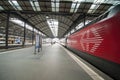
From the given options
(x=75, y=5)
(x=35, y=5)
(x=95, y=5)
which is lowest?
(x=95, y=5)

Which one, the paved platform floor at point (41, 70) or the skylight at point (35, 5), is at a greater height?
the skylight at point (35, 5)

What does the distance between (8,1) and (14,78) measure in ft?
63.5

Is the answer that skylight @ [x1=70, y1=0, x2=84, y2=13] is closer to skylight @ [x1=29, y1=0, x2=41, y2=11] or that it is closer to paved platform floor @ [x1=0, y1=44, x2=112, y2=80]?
skylight @ [x1=29, y1=0, x2=41, y2=11]

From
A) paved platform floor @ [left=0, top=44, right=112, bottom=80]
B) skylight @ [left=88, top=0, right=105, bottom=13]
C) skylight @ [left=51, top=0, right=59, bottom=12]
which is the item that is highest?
skylight @ [left=51, top=0, right=59, bottom=12]

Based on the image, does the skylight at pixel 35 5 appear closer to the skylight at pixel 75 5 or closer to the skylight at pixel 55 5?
the skylight at pixel 55 5

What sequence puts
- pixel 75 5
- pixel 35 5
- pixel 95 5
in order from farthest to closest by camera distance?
pixel 35 5, pixel 75 5, pixel 95 5

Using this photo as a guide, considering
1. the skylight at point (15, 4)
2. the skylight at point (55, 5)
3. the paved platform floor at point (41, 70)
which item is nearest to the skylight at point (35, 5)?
the skylight at point (15, 4)

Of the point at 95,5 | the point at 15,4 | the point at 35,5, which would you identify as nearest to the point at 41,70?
the point at 95,5

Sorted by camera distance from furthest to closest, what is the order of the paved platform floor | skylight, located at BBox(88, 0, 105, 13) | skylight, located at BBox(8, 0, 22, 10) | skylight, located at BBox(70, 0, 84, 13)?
skylight, located at BBox(8, 0, 22, 10) < skylight, located at BBox(70, 0, 84, 13) < skylight, located at BBox(88, 0, 105, 13) < the paved platform floor

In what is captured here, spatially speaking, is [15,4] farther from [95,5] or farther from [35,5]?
[95,5]

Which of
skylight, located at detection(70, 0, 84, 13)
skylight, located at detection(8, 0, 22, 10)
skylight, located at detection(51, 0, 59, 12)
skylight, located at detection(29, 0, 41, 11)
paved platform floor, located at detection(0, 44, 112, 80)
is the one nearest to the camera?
paved platform floor, located at detection(0, 44, 112, 80)

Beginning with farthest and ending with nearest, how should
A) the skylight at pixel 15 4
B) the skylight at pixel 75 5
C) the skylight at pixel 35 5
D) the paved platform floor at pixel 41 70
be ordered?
1. the skylight at pixel 15 4
2. the skylight at pixel 35 5
3. the skylight at pixel 75 5
4. the paved platform floor at pixel 41 70

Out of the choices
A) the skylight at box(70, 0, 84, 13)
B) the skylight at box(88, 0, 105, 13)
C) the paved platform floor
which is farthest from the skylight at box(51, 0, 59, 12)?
the paved platform floor

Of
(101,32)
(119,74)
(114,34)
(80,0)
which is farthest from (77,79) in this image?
(80,0)
